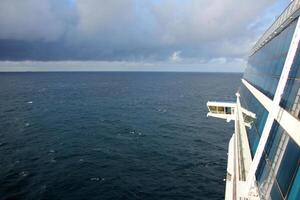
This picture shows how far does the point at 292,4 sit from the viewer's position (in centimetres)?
2936

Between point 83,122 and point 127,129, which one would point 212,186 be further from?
point 83,122

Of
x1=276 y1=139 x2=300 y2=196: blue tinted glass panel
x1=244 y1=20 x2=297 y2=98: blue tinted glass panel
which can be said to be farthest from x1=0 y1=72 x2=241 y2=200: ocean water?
x1=276 y1=139 x2=300 y2=196: blue tinted glass panel

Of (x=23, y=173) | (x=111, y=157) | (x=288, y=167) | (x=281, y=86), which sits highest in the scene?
(x=281, y=86)

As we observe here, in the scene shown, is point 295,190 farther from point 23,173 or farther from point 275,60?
point 23,173

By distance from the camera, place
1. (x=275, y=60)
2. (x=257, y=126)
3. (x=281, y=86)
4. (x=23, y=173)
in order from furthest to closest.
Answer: (x=23, y=173) < (x=275, y=60) < (x=257, y=126) < (x=281, y=86)

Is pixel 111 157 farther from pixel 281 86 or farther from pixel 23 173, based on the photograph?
pixel 281 86

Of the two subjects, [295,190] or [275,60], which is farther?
[275,60]

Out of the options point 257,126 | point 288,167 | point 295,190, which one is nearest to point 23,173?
point 257,126

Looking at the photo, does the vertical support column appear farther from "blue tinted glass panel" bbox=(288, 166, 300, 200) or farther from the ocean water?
the ocean water

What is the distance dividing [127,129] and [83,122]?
18.9m

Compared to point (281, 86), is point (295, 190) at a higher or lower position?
lower

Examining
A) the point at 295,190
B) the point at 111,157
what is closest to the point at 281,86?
the point at 295,190

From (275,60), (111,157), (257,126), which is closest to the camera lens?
(257,126)

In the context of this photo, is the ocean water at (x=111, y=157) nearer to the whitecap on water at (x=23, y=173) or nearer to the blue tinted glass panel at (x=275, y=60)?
the whitecap on water at (x=23, y=173)
